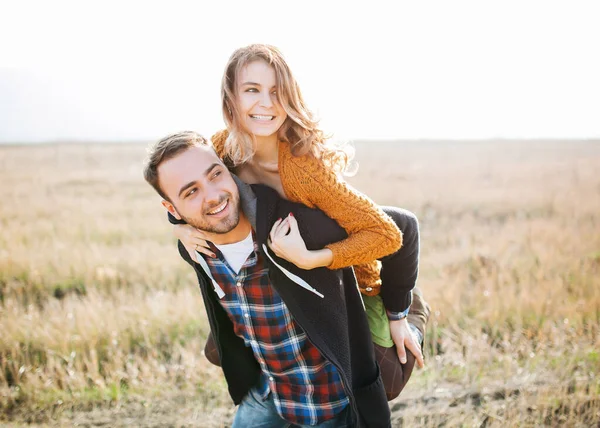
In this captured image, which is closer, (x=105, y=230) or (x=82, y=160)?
(x=105, y=230)

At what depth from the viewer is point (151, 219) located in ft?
39.5

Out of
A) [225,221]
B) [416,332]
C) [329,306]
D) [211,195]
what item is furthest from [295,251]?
[416,332]

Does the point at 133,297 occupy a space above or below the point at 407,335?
below

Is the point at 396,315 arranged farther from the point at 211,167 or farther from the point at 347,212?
the point at 211,167

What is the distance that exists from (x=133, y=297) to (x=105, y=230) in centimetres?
471

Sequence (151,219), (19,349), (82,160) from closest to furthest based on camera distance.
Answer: (19,349)
(151,219)
(82,160)

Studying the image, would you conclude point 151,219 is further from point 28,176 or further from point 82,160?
point 82,160

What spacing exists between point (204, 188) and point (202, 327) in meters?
3.07

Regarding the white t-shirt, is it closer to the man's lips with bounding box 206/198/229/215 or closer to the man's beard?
the man's beard

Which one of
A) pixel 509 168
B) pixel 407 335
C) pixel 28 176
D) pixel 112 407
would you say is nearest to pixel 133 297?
pixel 112 407

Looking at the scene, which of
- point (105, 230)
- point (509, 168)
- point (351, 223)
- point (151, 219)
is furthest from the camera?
point (509, 168)

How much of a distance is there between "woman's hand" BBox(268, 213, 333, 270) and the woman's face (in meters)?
0.70

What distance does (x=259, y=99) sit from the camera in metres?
2.89

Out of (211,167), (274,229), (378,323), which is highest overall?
(211,167)
